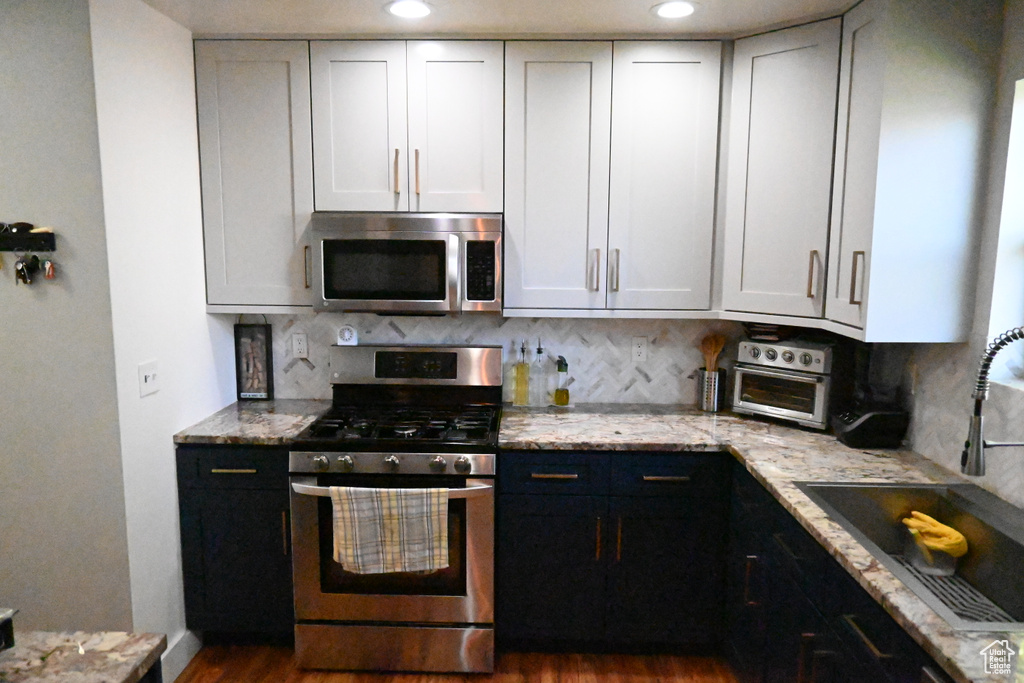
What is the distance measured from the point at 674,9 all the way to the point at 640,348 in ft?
4.48

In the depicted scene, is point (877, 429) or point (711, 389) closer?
point (877, 429)

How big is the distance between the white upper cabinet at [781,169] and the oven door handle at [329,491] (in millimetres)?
1218

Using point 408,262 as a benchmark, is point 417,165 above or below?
above

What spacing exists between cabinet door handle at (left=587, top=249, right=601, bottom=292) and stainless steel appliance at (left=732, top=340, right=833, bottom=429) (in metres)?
0.65

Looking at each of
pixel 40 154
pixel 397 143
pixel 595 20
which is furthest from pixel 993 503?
pixel 40 154

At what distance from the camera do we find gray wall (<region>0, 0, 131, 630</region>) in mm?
1905

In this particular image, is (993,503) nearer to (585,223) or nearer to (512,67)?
(585,223)

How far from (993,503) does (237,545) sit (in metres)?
2.45

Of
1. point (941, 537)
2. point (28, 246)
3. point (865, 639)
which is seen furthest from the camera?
point (28, 246)

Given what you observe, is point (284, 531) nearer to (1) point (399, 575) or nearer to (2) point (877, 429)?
(1) point (399, 575)

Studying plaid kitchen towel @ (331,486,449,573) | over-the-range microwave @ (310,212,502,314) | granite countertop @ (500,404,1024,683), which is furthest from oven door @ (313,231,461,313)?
plaid kitchen towel @ (331,486,449,573)

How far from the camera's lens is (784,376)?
2.48m

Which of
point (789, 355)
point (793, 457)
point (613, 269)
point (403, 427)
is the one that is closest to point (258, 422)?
point (403, 427)

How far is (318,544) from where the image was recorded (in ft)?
7.62
